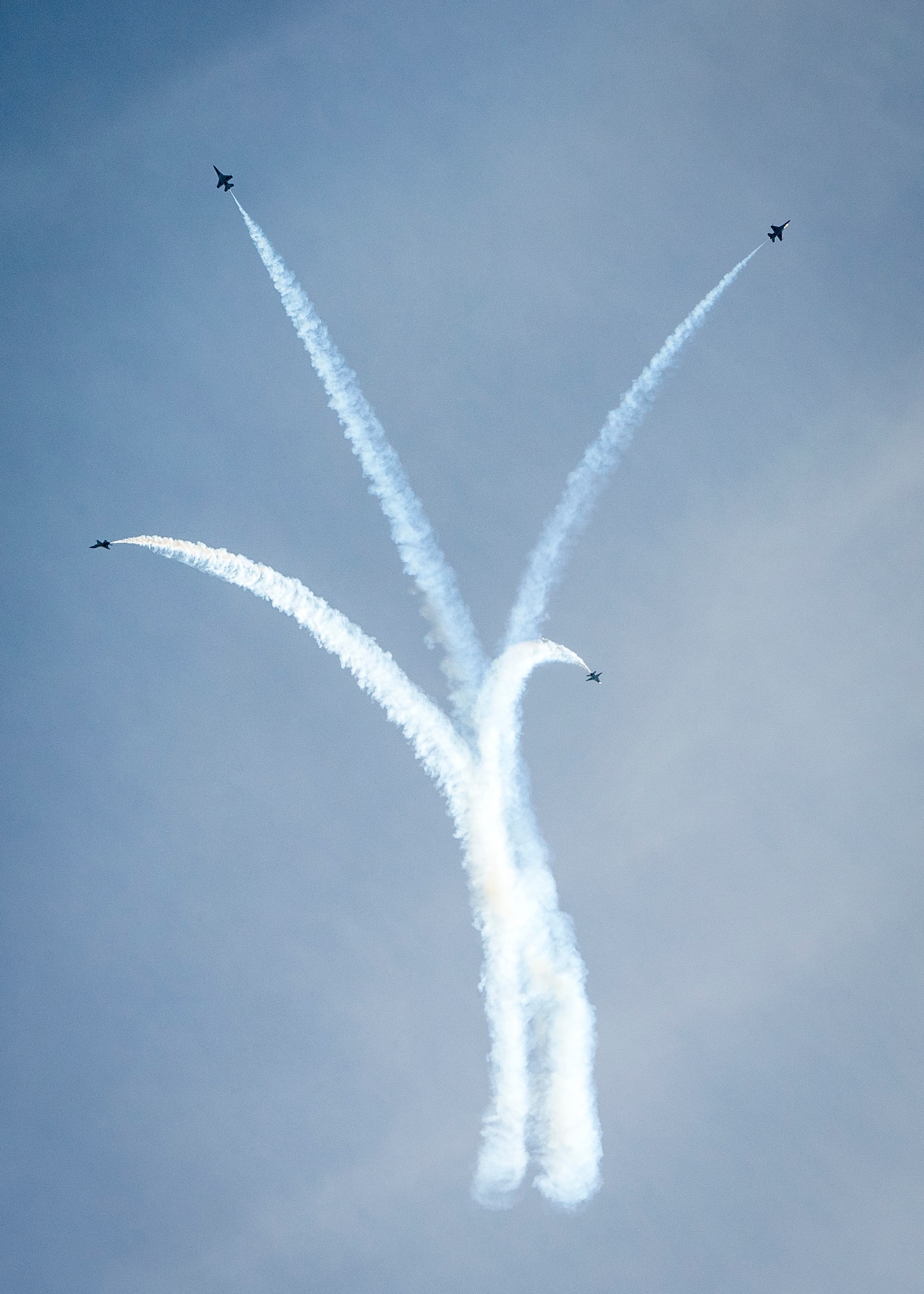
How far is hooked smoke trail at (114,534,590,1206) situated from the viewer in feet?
193

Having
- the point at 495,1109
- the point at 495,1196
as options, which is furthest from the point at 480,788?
the point at 495,1196

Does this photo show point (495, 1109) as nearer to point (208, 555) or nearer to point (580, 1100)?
point (580, 1100)

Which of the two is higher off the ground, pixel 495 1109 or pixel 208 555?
pixel 208 555

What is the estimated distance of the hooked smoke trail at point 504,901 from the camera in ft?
193

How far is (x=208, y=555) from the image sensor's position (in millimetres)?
61000

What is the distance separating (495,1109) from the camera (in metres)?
61.8

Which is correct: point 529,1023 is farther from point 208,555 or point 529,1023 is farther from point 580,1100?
point 208,555

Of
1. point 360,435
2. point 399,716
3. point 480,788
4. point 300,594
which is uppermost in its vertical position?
point 360,435

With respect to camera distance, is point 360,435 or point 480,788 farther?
point 360,435

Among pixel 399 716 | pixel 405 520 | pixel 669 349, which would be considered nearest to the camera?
pixel 399 716

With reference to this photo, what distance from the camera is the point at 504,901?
59.8 metres

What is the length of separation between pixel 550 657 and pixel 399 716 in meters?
9.44

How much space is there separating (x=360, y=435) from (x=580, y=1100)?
4252cm

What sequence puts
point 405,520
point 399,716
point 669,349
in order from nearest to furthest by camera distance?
1. point 399,716
2. point 405,520
3. point 669,349
